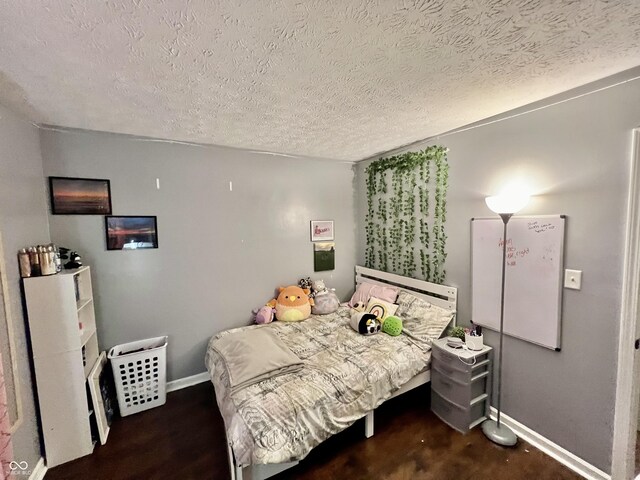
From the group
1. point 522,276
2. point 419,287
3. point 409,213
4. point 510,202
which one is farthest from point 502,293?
point 409,213

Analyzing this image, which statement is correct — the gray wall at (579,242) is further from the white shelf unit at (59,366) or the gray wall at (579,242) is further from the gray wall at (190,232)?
the white shelf unit at (59,366)

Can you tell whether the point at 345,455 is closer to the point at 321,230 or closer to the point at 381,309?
the point at 381,309

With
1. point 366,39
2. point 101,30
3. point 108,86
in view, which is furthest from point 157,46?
point 366,39

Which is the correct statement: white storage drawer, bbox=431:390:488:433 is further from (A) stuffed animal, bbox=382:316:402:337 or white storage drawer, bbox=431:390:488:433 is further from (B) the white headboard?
(B) the white headboard

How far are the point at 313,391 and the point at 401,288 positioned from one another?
169 cm

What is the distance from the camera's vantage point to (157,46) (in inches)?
47.1

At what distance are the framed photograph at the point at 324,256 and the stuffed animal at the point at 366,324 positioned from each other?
100 centimetres

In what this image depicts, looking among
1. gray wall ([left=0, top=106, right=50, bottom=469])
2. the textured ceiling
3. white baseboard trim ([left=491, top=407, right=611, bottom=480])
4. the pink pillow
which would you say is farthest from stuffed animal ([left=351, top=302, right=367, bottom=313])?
gray wall ([left=0, top=106, right=50, bottom=469])

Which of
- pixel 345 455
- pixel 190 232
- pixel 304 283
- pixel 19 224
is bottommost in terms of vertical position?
pixel 345 455

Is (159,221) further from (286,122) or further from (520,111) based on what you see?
(520,111)

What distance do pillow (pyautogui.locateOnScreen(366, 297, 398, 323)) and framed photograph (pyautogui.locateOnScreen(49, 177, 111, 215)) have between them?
2757 mm

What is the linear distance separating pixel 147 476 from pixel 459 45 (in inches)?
124

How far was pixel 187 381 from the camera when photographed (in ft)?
9.04

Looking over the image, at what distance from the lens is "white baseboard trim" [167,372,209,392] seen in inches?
106
